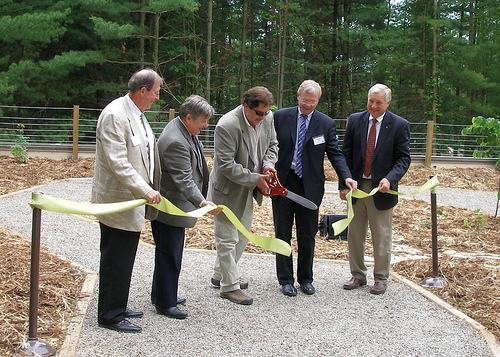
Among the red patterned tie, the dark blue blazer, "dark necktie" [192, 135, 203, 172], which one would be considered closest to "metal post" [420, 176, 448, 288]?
the red patterned tie

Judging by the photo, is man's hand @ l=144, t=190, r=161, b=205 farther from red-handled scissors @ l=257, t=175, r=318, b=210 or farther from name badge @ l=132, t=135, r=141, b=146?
red-handled scissors @ l=257, t=175, r=318, b=210

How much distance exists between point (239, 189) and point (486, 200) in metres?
9.17

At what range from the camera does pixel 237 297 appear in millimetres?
4711

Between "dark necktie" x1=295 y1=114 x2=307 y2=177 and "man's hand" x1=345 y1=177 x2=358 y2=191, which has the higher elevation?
"dark necktie" x1=295 y1=114 x2=307 y2=177

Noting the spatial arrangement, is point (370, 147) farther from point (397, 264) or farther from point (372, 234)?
point (397, 264)

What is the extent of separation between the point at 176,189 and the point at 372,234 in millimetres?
1915

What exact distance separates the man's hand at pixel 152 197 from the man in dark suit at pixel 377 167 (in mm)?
2016

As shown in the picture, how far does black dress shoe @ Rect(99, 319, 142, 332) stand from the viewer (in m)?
3.90

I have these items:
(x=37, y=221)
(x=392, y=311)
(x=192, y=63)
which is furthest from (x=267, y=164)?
(x=192, y=63)

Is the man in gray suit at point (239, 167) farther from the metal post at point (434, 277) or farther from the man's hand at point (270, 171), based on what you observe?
the metal post at point (434, 277)

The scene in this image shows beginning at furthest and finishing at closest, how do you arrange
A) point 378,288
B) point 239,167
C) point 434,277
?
point 434,277 → point 378,288 → point 239,167

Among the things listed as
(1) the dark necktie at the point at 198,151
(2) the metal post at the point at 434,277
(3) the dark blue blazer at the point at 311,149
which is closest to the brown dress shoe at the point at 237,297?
(3) the dark blue blazer at the point at 311,149

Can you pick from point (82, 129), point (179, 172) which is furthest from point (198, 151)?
point (82, 129)

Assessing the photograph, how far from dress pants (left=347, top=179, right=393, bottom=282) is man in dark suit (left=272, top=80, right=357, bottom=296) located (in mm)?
298
